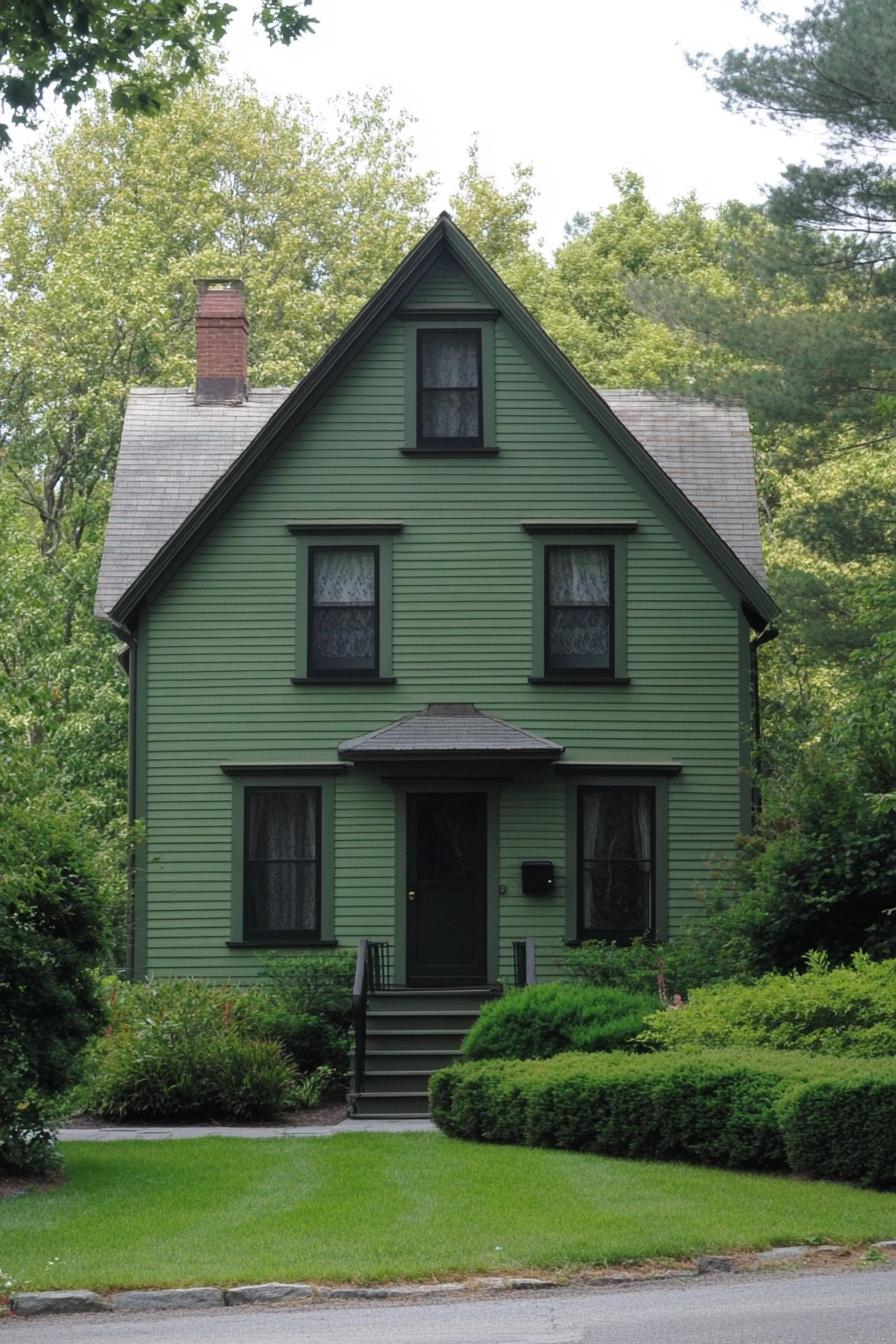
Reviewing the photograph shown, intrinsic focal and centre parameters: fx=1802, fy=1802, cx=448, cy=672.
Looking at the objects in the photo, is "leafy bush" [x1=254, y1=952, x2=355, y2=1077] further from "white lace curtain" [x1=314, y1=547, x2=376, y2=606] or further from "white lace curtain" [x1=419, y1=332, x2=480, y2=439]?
"white lace curtain" [x1=419, y1=332, x2=480, y2=439]

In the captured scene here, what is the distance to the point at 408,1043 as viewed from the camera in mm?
19891

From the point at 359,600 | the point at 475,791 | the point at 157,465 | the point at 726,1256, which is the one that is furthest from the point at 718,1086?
the point at 157,465

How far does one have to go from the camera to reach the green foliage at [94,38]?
12289 millimetres

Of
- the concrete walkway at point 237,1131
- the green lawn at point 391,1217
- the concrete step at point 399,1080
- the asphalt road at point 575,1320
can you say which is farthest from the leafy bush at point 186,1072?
the asphalt road at point 575,1320

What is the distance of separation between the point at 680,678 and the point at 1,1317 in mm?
14382

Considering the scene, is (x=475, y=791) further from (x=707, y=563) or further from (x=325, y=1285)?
(x=325, y=1285)

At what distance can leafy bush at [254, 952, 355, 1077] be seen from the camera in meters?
19.8

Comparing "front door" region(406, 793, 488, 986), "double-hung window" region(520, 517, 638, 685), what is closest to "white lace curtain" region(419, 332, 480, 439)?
"double-hung window" region(520, 517, 638, 685)

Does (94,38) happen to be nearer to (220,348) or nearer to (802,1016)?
(802,1016)

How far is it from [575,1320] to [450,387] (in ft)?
50.7

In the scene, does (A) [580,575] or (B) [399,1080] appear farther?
(A) [580,575]

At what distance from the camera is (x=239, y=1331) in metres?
8.20

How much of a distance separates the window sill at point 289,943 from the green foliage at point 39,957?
7.70m

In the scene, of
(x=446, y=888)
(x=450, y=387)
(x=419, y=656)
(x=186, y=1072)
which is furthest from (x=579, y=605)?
(x=186, y=1072)
